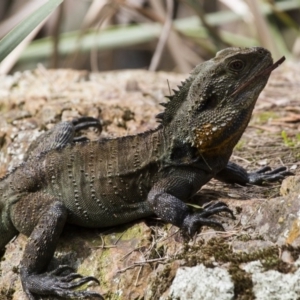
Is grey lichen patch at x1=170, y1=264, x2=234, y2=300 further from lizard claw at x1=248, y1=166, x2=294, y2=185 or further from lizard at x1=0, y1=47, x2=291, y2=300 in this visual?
lizard claw at x1=248, y1=166, x2=294, y2=185

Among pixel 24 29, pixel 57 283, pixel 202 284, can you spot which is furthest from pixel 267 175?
Answer: pixel 24 29

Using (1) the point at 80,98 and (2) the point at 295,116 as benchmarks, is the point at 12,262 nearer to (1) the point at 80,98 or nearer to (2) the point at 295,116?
(1) the point at 80,98

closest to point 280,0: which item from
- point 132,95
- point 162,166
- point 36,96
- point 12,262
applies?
point 132,95

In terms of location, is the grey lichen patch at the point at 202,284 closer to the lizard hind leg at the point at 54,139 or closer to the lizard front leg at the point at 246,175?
the lizard front leg at the point at 246,175

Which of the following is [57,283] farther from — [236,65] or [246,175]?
[236,65]

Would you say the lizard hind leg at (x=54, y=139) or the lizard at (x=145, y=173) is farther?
the lizard hind leg at (x=54, y=139)

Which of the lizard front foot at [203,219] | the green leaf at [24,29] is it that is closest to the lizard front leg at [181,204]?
the lizard front foot at [203,219]

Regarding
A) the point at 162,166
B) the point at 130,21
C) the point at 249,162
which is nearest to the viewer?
the point at 162,166

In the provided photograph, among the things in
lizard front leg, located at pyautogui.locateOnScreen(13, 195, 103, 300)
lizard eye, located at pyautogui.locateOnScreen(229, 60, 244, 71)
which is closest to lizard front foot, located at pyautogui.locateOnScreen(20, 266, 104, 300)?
lizard front leg, located at pyautogui.locateOnScreen(13, 195, 103, 300)
